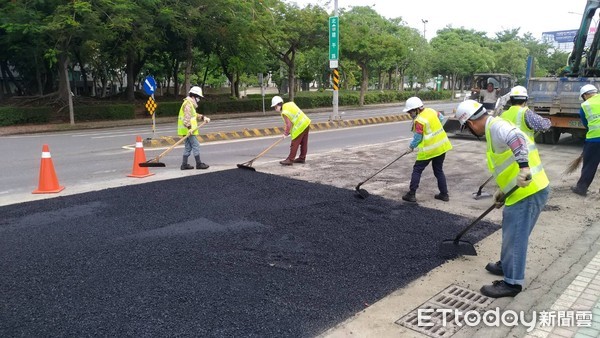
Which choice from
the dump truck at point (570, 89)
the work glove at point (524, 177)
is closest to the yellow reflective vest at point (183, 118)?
the work glove at point (524, 177)

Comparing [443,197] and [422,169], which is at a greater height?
[422,169]

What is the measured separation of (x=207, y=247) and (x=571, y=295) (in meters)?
3.17

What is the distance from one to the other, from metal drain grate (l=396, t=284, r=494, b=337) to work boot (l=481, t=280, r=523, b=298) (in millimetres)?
46

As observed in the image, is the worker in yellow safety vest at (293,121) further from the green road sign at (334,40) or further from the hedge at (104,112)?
the hedge at (104,112)

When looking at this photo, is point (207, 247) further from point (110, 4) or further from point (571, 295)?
point (110, 4)

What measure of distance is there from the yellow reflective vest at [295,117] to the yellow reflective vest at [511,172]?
18.0 ft

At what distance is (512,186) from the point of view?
10.9ft

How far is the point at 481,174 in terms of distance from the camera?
8258 millimetres

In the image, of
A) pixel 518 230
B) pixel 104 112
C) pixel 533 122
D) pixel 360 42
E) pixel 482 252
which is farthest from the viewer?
pixel 360 42

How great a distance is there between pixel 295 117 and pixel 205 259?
16.6 ft

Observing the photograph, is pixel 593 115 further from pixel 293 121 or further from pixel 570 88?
pixel 570 88

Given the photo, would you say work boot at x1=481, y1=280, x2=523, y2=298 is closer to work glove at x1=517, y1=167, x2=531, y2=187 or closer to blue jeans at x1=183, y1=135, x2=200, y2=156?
work glove at x1=517, y1=167, x2=531, y2=187

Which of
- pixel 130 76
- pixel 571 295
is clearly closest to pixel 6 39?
pixel 130 76

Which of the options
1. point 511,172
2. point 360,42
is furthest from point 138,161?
point 360,42
